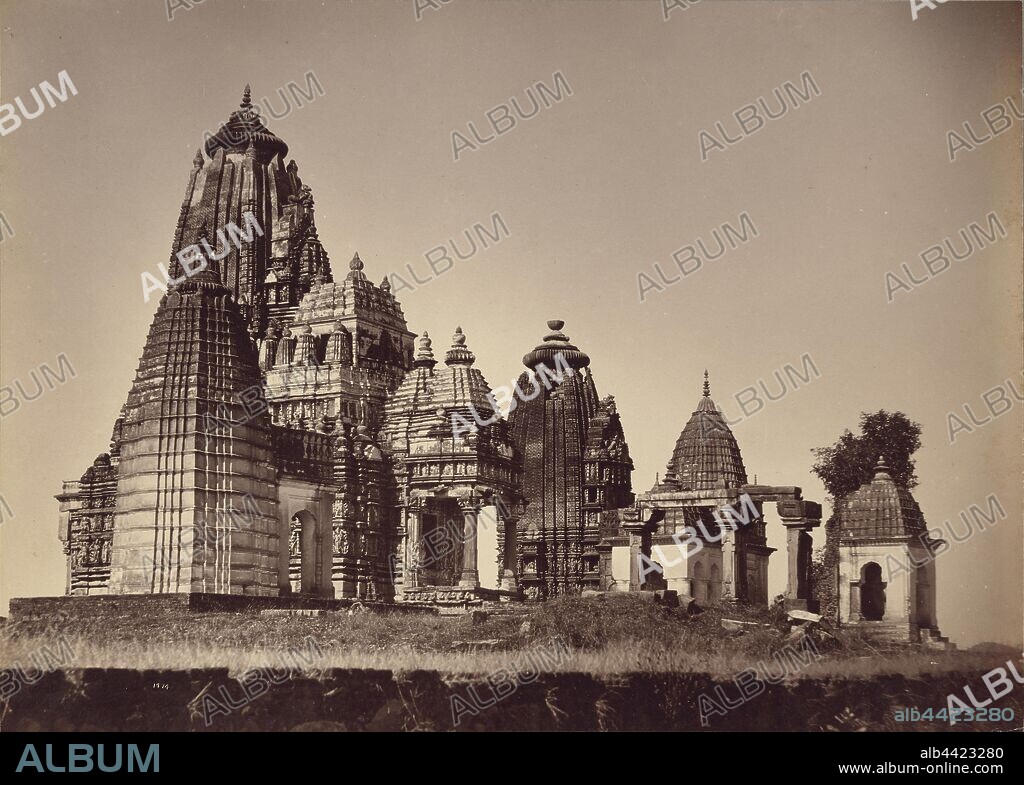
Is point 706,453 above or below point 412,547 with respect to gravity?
above

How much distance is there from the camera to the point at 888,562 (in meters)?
A: 37.7

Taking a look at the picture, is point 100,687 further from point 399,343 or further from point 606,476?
point 606,476

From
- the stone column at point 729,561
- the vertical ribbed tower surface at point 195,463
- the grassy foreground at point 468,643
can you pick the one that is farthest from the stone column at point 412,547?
the stone column at point 729,561

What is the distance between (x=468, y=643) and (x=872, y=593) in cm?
1182

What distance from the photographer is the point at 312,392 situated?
46906 millimetres

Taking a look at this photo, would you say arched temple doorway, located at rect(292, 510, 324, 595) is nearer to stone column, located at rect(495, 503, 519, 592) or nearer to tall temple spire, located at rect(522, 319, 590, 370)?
stone column, located at rect(495, 503, 519, 592)

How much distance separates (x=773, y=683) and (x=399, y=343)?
2371 cm

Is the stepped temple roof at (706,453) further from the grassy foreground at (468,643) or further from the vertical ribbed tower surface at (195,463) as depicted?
the vertical ribbed tower surface at (195,463)

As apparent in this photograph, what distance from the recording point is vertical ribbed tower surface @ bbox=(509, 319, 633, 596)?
51.8m

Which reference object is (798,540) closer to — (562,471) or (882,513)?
(882,513)

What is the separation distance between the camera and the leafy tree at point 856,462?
4816 centimetres

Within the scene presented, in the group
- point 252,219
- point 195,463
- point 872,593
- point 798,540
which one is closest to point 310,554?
point 195,463
